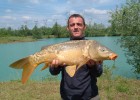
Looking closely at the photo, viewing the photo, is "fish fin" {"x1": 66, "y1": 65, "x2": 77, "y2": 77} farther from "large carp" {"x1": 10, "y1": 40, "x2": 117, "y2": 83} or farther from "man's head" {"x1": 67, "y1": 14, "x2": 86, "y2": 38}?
"man's head" {"x1": 67, "y1": 14, "x2": 86, "y2": 38}

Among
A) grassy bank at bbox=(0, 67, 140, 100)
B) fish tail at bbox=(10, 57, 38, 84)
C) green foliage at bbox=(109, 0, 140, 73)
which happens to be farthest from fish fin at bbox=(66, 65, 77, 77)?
green foliage at bbox=(109, 0, 140, 73)

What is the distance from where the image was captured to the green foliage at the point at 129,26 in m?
13.8

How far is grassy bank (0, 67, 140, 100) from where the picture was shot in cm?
802

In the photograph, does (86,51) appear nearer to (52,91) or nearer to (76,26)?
(76,26)

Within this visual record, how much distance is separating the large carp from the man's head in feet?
1.10

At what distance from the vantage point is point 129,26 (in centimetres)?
1409

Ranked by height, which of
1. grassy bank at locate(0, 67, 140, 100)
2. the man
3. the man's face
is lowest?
grassy bank at locate(0, 67, 140, 100)

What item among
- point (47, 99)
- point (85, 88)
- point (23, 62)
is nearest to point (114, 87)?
point (47, 99)

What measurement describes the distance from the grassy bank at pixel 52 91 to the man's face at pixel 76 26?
422 cm

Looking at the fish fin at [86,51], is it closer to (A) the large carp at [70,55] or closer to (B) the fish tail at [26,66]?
(A) the large carp at [70,55]

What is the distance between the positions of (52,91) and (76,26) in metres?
5.21

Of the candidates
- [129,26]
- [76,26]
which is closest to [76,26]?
[76,26]

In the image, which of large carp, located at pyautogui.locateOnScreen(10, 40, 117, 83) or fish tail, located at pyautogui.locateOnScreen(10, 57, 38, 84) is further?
fish tail, located at pyautogui.locateOnScreen(10, 57, 38, 84)

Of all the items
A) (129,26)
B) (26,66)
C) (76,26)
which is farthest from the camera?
(129,26)
